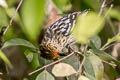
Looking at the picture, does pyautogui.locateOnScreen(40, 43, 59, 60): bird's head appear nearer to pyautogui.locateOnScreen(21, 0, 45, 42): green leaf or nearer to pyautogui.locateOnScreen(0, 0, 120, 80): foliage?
pyautogui.locateOnScreen(0, 0, 120, 80): foliage

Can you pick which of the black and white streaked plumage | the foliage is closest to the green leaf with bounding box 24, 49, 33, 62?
the foliage

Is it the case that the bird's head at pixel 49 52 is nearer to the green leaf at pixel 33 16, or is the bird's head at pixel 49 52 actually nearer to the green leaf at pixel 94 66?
the green leaf at pixel 94 66

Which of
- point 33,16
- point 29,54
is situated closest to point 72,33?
point 29,54

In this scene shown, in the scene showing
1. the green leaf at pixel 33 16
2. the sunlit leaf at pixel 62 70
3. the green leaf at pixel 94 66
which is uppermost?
the green leaf at pixel 33 16

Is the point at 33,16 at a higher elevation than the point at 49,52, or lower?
higher

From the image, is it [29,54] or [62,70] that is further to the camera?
[29,54]

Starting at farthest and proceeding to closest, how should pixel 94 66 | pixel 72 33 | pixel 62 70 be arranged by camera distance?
pixel 72 33 → pixel 94 66 → pixel 62 70

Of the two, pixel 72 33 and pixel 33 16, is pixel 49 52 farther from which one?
pixel 33 16

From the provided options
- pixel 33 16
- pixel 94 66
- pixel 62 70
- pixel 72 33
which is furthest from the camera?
Answer: pixel 72 33

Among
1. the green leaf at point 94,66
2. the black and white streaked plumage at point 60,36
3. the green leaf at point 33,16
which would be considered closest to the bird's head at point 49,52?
the black and white streaked plumage at point 60,36
